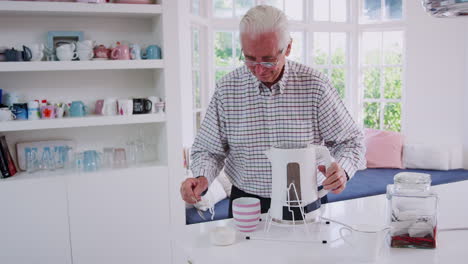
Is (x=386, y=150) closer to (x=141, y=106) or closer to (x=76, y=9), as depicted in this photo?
(x=141, y=106)

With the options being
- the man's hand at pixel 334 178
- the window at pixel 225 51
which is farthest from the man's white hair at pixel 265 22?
the window at pixel 225 51

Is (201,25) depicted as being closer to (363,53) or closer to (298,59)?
(298,59)

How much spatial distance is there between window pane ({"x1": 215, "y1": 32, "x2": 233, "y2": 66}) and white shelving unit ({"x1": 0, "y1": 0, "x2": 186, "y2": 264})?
116 cm

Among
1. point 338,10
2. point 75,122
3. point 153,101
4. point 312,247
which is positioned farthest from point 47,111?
point 338,10

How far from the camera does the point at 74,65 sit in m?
2.70

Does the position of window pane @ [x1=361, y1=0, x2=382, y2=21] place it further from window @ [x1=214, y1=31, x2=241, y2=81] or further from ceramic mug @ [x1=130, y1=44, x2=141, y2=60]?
ceramic mug @ [x1=130, y1=44, x2=141, y2=60]

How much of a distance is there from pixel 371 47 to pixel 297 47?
2.83 feet

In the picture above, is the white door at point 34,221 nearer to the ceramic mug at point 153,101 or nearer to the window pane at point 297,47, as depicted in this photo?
the ceramic mug at point 153,101

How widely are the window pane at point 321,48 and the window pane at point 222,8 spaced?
1.08 meters

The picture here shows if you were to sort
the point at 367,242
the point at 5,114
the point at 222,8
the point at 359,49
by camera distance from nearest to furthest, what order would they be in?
the point at 367,242, the point at 5,114, the point at 222,8, the point at 359,49

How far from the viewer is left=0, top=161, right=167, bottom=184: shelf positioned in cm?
270

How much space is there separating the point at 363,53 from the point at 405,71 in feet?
1.76

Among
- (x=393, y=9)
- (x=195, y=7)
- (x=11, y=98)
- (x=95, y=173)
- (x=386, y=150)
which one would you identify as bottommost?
(x=386, y=150)

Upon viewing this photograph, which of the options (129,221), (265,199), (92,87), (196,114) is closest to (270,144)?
(265,199)
